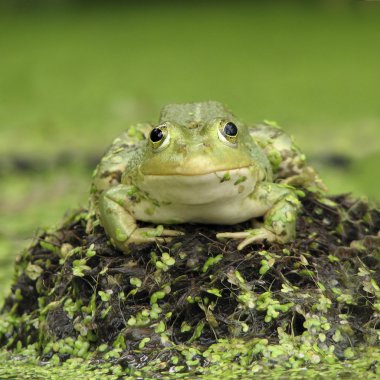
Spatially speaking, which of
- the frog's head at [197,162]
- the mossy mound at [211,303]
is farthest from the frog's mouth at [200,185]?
the mossy mound at [211,303]

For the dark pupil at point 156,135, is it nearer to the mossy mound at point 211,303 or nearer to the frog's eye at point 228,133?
the frog's eye at point 228,133

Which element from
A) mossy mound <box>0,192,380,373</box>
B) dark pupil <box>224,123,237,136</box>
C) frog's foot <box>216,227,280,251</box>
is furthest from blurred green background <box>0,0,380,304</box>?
dark pupil <box>224,123,237,136</box>

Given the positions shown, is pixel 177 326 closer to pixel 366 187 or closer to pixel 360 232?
pixel 360 232

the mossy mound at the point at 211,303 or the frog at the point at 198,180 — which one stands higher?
the frog at the point at 198,180

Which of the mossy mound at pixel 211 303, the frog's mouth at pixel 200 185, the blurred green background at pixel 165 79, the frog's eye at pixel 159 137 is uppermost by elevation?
the blurred green background at pixel 165 79

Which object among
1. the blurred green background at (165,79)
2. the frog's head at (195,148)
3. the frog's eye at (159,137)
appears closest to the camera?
the frog's head at (195,148)

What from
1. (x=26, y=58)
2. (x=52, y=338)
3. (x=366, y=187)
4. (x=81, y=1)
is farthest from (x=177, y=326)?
(x=81, y=1)

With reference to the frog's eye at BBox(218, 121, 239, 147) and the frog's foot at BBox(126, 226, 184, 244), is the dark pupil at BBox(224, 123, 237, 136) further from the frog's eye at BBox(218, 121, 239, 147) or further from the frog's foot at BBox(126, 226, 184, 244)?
the frog's foot at BBox(126, 226, 184, 244)

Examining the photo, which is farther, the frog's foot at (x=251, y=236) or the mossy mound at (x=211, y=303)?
the frog's foot at (x=251, y=236)
